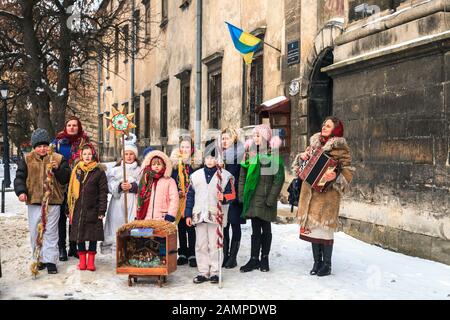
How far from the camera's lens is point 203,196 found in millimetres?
6152

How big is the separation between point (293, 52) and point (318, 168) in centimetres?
558

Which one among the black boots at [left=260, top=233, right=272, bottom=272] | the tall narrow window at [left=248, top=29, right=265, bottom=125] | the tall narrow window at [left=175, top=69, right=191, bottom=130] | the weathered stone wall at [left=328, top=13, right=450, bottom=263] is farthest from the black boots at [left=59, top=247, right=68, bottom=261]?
the tall narrow window at [left=175, top=69, right=191, bottom=130]

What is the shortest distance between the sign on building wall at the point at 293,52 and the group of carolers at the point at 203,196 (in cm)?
499

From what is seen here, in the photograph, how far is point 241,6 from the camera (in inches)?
557

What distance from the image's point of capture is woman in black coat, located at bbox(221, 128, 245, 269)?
6.42 meters

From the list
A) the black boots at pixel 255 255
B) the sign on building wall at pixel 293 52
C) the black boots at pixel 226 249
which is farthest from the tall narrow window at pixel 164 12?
the black boots at pixel 255 255

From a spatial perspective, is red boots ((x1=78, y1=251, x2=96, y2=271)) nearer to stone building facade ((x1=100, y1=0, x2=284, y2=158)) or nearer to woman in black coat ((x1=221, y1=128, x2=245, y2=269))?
woman in black coat ((x1=221, y1=128, x2=245, y2=269))

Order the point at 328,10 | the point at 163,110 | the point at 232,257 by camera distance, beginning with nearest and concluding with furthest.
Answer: the point at 232,257, the point at 328,10, the point at 163,110

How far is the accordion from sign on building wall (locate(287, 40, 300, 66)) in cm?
524

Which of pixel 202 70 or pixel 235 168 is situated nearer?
pixel 235 168

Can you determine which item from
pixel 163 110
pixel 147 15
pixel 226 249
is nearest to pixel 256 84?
pixel 226 249

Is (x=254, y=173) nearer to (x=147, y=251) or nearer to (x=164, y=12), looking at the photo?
(x=147, y=251)

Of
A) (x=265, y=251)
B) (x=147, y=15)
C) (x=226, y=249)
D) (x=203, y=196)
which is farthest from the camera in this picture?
(x=147, y=15)
